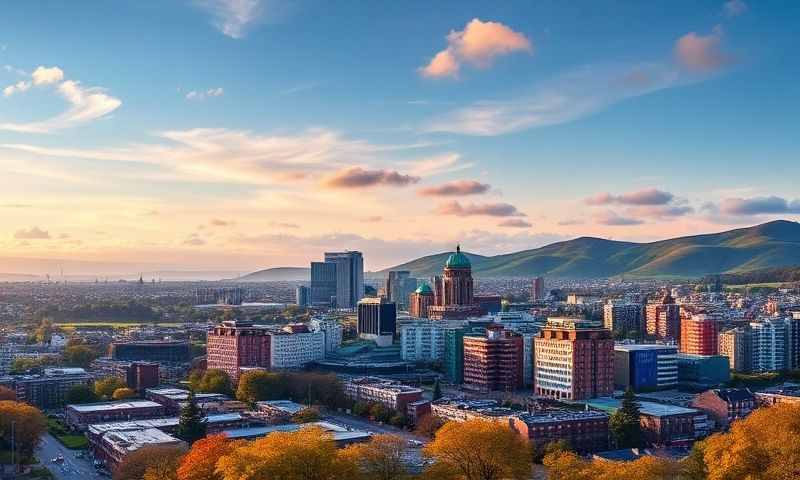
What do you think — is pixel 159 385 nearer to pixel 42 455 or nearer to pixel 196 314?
pixel 42 455

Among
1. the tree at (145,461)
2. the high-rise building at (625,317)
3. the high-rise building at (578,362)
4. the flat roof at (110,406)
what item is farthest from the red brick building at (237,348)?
the high-rise building at (625,317)

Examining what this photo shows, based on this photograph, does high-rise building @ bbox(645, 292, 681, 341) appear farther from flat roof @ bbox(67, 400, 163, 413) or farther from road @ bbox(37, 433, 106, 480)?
road @ bbox(37, 433, 106, 480)

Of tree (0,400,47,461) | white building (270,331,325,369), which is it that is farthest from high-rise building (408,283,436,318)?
tree (0,400,47,461)

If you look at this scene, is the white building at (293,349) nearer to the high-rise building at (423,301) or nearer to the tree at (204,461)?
the high-rise building at (423,301)

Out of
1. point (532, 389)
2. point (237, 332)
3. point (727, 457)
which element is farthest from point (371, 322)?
point (727, 457)

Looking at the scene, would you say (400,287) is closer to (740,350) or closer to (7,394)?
(740,350)
